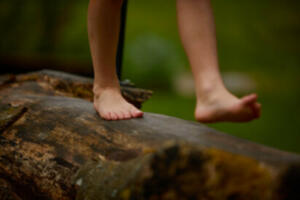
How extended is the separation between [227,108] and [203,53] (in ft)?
0.43

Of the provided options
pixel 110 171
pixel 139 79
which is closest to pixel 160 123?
pixel 110 171

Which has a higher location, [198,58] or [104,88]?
[198,58]

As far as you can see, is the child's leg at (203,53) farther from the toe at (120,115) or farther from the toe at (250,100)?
the toe at (120,115)

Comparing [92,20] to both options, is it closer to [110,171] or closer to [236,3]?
[110,171]

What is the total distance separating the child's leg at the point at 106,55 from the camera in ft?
2.56

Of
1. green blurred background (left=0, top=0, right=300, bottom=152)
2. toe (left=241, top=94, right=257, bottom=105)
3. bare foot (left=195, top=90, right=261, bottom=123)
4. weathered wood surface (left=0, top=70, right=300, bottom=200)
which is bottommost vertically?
green blurred background (left=0, top=0, right=300, bottom=152)

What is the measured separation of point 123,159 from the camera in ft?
1.91

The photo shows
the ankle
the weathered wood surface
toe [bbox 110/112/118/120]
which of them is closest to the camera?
the weathered wood surface

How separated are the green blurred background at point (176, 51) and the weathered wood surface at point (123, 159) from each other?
1243mm

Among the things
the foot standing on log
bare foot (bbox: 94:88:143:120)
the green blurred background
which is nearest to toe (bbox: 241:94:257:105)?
the foot standing on log

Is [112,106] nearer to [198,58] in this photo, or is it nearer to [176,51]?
[198,58]

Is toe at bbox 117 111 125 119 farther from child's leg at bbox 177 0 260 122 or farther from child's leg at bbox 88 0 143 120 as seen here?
child's leg at bbox 177 0 260 122

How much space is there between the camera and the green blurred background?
247cm

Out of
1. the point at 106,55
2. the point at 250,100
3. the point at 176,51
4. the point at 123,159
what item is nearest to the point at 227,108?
the point at 250,100
